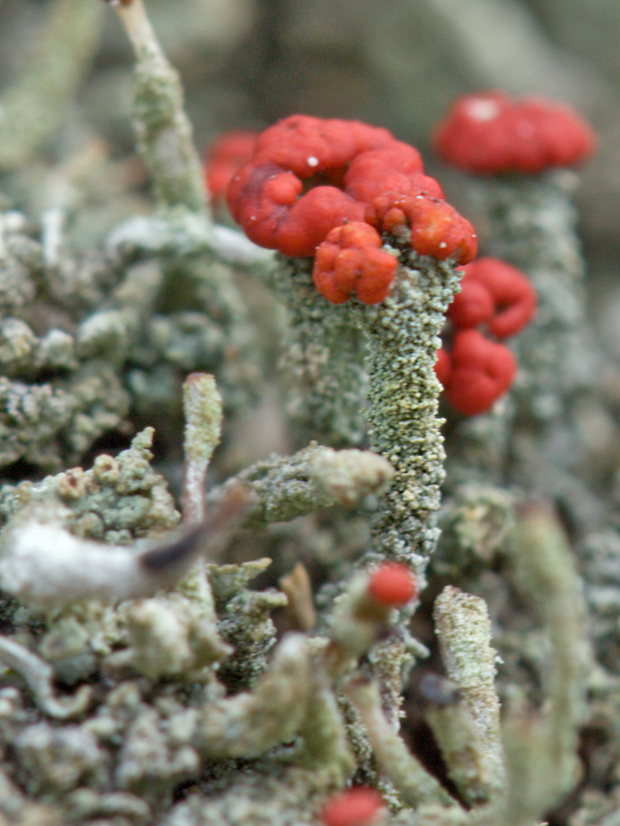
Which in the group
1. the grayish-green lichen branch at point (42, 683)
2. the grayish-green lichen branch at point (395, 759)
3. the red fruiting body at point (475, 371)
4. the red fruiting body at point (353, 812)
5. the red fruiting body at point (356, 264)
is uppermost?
the red fruiting body at point (356, 264)

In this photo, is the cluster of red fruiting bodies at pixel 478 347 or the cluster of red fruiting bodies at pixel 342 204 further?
the cluster of red fruiting bodies at pixel 478 347

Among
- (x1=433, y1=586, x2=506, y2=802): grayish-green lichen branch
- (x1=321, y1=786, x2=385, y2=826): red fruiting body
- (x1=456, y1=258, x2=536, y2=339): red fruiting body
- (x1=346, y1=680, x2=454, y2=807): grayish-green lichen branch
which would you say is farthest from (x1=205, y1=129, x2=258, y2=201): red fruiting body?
(x1=321, y1=786, x2=385, y2=826): red fruiting body

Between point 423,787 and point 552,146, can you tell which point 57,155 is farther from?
point 423,787

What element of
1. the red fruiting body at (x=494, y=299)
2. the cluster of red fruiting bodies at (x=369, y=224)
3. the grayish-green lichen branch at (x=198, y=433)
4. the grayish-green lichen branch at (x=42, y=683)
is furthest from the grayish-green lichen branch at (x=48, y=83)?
the grayish-green lichen branch at (x=42, y=683)

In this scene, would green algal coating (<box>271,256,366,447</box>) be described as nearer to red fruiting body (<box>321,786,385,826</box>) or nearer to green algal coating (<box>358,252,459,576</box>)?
green algal coating (<box>358,252,459,576</box>)

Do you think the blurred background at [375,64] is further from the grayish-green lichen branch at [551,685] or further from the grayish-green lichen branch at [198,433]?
the grayish-green lichen branch at [551,685]

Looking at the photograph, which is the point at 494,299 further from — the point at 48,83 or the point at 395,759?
the point at 48,83

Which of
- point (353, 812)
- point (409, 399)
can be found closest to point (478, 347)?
point (409, 399)
